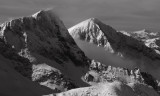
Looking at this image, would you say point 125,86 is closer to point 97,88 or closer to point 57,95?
point 97,88

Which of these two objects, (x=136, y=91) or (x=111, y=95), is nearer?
(x=111, y=95)

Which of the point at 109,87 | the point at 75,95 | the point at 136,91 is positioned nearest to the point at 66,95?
the point at 75,95

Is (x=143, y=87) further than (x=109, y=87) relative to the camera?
Yes

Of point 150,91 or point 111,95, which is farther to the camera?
point 150,91

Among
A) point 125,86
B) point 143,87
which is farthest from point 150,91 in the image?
point 125,86

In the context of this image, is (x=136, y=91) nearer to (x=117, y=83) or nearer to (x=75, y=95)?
(x=117, y=83)

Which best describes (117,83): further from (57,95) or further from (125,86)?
(57,95)

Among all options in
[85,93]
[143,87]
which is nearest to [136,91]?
[143,87]
